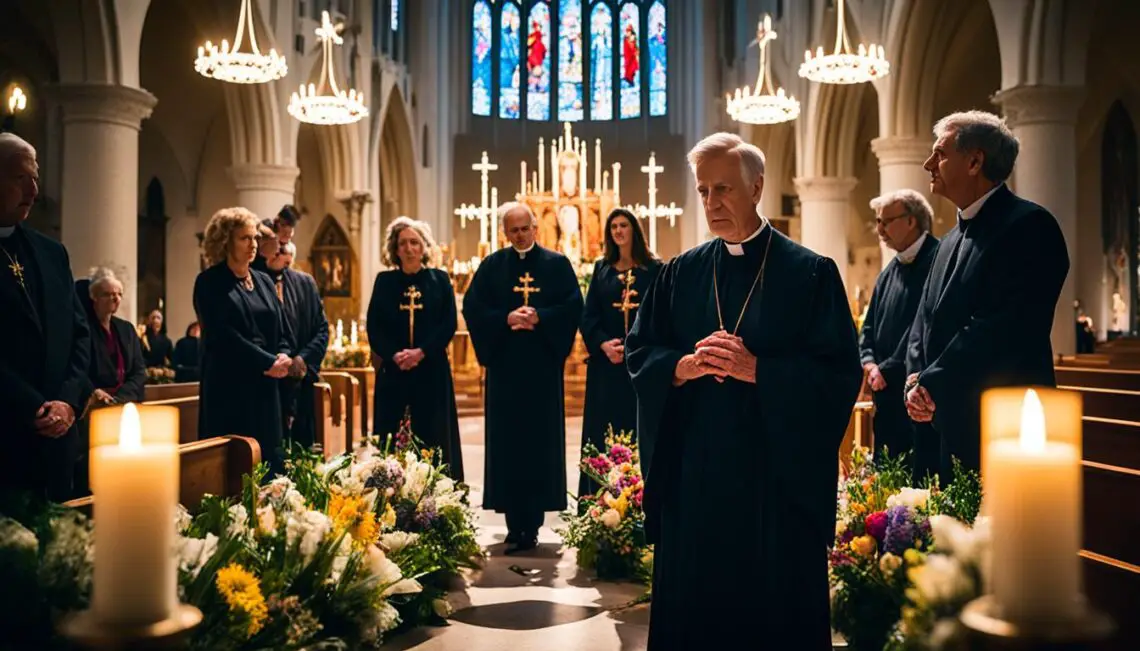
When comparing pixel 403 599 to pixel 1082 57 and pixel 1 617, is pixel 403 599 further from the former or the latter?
pixel 1082 57

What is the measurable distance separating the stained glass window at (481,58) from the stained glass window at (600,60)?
9.72ft

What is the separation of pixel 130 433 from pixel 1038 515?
0.88m

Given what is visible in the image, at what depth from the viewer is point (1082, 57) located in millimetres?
9383

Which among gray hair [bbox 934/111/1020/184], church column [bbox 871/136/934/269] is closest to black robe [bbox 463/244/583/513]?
gray hair [bbox 934/111/1020/184]

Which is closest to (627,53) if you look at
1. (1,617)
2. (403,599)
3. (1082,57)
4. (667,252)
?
(667,252)

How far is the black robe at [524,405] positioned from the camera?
18.0ft

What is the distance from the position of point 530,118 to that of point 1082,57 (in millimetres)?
19584

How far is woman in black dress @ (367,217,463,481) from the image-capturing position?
18.5 ft

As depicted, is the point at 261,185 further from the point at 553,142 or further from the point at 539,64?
the point at 539,64

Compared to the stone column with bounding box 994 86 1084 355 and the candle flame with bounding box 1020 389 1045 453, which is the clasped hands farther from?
the stone column with bounding box 994 86 1084 355

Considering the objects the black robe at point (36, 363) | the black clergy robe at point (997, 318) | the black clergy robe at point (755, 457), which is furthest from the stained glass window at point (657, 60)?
the black clergy robe at point (755, 457)

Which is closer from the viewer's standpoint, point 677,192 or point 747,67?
point 747,67

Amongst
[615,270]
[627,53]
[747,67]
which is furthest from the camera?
[627,53]

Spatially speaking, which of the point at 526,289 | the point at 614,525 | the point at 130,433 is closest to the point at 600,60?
the point at 526,289
